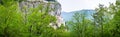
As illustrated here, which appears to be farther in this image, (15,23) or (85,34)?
(85,34)

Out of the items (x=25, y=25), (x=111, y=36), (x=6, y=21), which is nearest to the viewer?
(x=6, y=21)

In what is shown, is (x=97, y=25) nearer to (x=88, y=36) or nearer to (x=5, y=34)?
(x=88, y=36)

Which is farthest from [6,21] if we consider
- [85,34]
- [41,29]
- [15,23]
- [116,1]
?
[116,1]

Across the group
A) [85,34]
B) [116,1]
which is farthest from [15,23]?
[116,1]

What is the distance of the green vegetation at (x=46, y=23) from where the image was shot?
34.2m

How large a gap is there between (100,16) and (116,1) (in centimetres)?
265

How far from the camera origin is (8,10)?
34.1 m

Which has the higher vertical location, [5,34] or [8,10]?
[8,10]

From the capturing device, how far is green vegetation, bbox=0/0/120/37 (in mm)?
34219

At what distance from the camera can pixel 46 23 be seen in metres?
37.8

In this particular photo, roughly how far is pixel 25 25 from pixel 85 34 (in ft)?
26.4

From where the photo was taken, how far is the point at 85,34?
3994cm

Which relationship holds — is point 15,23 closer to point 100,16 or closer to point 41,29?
point 41,29

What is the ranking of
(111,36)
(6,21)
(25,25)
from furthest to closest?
(111,36), (25,25), (6,21)
